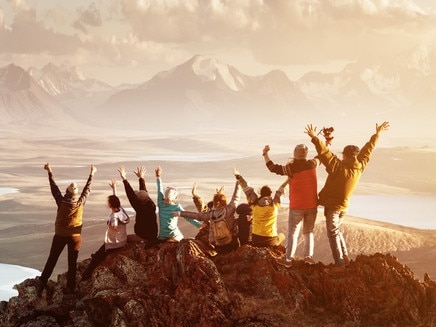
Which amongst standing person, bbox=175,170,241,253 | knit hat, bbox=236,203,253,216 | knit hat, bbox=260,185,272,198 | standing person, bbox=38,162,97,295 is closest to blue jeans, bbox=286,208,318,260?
knit hat, bbox=260,185,272,198

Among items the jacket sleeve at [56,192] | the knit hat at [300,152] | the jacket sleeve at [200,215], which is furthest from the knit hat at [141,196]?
the knit hat at [300,152]

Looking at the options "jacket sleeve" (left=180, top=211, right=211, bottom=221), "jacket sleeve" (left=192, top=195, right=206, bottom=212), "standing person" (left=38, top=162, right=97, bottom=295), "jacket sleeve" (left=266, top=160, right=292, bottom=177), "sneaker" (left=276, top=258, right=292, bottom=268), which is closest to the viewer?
"jacket sleeve" (left=266, top=160, right=292, bottom=177)

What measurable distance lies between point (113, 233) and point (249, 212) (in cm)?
327

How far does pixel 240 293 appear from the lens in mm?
11125

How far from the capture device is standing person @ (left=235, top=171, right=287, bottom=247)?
11867 mm

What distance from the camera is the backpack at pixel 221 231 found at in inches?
465

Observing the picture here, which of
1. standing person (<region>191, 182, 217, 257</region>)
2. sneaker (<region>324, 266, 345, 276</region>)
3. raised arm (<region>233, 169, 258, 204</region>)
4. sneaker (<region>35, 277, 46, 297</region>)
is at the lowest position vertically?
sneaker (<region>35, 277, 46, 297</region>)

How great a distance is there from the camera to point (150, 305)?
11.0 meters

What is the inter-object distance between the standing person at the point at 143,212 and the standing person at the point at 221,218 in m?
0.85

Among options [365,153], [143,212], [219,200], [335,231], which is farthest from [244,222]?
[365,153]

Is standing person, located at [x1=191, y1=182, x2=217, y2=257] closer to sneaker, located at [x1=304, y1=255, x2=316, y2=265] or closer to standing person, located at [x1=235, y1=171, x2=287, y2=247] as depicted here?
standing person, located at [x1=235, y1=171, x2=287, y2=247]

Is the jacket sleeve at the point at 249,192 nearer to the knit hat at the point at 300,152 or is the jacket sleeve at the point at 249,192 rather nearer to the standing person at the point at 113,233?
the knit hat at the point at 300,152

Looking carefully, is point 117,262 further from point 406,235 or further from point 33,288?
point 406,235

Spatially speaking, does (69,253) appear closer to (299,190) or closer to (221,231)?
(221,231)
